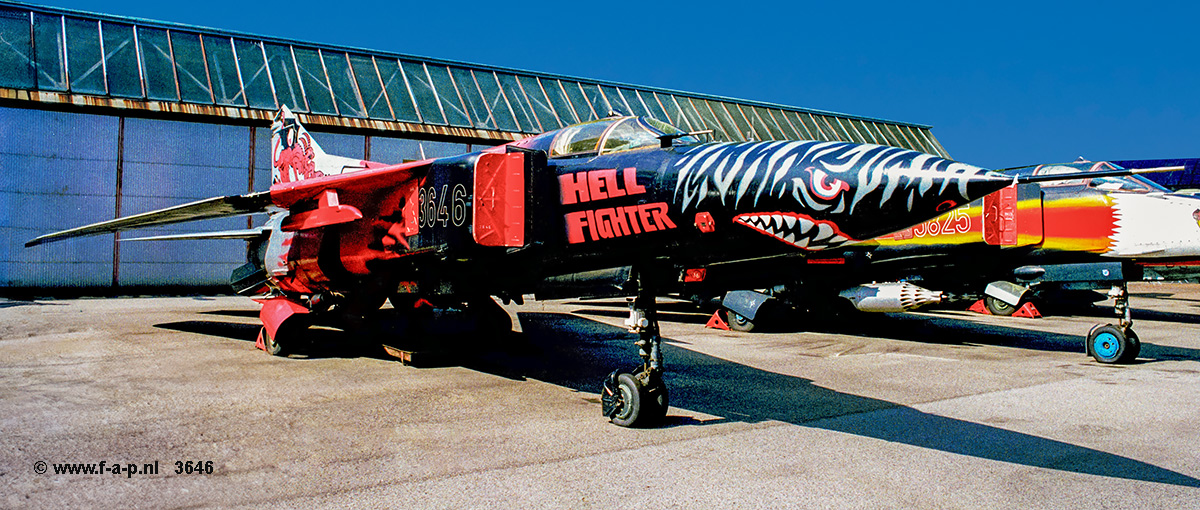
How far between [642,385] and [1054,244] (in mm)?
8890

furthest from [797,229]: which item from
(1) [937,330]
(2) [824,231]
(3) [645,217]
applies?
(1) [937,330]

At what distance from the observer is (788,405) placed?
6.92 m

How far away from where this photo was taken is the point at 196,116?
23.1 metres

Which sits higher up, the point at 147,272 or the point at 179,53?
the point at 179,53

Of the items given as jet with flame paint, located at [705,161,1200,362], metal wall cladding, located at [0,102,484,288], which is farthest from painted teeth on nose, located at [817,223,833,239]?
metal wall cladding, located at [0,102,484,288]

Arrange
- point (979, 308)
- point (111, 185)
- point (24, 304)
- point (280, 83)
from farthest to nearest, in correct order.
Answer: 1. point (280, 83)
2. point (111, 185)
3. point (979, 308)
4. point (24, 304)

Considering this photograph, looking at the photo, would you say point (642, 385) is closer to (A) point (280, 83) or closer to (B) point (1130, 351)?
(B) point (1130, 351)

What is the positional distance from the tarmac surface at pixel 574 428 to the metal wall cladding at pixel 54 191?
12689mm

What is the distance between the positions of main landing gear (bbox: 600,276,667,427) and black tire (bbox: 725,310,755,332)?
8140 millimetres

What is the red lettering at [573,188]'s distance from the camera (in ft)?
19.6

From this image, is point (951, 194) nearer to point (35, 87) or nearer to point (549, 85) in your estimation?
point (35, 87)

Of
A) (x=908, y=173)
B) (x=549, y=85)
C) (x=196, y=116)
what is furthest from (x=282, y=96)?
(x=908, y=173)

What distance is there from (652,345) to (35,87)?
23430 millimetres

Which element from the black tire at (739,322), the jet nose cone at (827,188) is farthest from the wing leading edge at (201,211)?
the black tire at (739,322)
